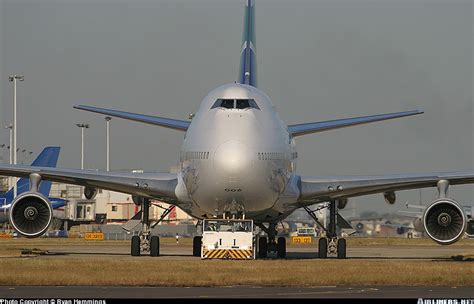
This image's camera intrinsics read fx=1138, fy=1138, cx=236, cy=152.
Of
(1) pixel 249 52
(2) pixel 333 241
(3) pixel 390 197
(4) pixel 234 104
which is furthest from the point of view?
(1) pixel 249 52

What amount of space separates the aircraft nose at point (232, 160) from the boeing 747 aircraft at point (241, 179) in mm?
30

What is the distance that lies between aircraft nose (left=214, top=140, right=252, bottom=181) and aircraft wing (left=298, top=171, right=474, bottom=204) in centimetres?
535

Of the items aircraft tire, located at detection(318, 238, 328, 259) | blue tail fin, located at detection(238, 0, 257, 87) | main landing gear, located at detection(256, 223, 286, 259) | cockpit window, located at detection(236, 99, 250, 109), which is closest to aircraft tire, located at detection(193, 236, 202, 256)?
main landing gear, located at detection(256, 223, 286, 259)

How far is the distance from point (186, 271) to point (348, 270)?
404 cm

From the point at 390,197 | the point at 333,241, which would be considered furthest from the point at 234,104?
the point at 390,197

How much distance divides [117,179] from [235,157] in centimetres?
564

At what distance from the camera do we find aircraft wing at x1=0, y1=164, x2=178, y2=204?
37.8 meters

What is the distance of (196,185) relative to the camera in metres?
35.6

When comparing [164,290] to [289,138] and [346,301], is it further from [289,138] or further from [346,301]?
[289,138]

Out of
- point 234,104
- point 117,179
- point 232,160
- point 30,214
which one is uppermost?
point 234,104

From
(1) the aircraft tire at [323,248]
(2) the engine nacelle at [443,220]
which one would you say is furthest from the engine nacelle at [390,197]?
(2) the engine nacelle at [443,220]

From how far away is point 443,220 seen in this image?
36.4 meters

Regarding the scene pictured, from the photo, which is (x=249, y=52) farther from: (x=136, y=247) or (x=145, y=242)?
(x=136, y=247)

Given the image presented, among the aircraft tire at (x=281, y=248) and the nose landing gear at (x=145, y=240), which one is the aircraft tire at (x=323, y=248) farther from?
the nose landing gear at (x=145, y=240)
